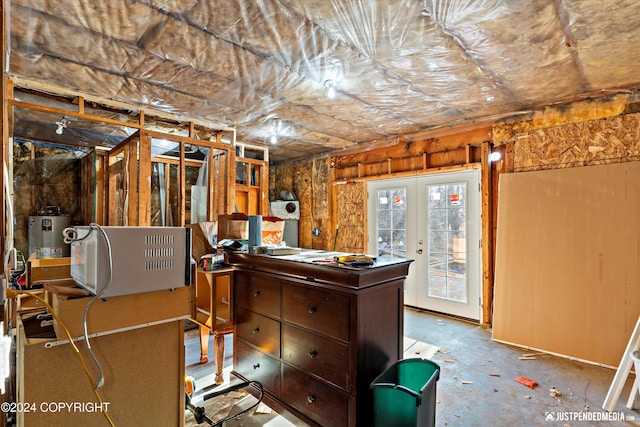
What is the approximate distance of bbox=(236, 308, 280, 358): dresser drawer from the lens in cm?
233

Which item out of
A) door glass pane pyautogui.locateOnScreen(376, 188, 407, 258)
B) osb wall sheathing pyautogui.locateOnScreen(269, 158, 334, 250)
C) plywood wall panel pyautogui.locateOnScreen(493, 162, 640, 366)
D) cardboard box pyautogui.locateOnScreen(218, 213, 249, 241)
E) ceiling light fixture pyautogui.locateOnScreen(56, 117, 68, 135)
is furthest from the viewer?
osb wall sheathing pyautogui.locateOnScreen(269, 158, 334, 250)

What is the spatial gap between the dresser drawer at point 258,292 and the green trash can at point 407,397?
0.85 meters

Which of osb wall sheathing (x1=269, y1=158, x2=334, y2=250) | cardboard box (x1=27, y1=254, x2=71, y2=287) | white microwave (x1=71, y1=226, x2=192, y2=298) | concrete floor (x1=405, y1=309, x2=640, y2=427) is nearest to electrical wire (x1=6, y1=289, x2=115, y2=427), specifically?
white microwave (x1=71, y1=226, x2=192, y2=298)

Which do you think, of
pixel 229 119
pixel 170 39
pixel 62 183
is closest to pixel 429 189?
pixel 229 119

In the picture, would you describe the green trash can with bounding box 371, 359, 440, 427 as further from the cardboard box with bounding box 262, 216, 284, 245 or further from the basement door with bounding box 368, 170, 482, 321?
the basement door with bounding box 368, 170, 482, 321

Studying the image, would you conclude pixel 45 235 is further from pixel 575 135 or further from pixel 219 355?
pixel 575 135

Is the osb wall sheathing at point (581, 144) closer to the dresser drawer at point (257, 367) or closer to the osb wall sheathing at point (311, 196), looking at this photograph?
the osb wall sheathing at point (311, 196)

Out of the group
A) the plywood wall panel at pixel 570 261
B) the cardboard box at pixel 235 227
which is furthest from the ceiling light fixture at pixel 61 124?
the plywood wall panel at pixel 570 261

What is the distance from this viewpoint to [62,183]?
15.8ft

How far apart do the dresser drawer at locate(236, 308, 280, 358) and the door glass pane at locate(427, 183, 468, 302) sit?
115 inches

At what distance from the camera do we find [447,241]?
4.42 metres

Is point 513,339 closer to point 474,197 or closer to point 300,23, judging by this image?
point 474,197

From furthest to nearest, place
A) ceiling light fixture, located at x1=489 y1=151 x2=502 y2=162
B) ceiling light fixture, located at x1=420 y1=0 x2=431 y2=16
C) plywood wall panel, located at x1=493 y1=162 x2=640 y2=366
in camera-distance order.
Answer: ceiling light fixture, located at x1=489 y1=151 x2=502 y2=162
plywood wall panel, located at x1=493 y1=162 x2=640 y2=366
ceiling light fixture, located at x1=420 y1=0 x2=431 y2=16

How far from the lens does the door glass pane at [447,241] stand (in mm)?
4285
